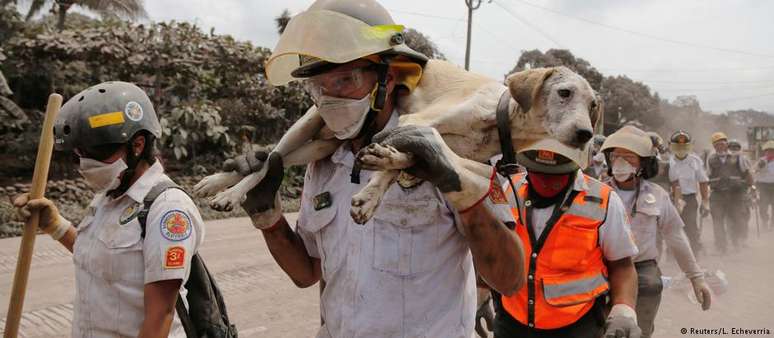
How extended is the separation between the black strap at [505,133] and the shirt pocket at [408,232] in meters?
0.22

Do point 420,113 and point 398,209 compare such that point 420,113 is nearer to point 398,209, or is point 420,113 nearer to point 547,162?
point 398,209

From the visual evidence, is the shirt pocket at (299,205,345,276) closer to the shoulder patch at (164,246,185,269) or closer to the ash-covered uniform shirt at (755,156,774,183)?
the shoulder patch at (164,246,185,269)

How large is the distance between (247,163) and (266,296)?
4401 mm

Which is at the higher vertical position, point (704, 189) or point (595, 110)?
point (595, 110)

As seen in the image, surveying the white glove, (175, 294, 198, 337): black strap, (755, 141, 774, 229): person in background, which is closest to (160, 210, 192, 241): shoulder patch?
(175, 294, 198, 337): black strap

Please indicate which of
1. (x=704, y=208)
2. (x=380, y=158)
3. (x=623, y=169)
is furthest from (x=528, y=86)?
(x=704, y=208)

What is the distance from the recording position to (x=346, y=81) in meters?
1.73

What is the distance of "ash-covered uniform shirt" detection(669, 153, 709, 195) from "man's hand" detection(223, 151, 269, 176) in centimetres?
807

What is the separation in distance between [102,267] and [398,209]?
1180 mm

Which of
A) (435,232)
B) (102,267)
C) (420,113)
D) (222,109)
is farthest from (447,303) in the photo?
(222,109)

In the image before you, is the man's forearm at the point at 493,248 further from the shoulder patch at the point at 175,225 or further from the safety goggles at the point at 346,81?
the shoulder patch at the point at 175,225

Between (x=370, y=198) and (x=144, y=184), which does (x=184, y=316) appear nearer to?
(x=144, y=184)

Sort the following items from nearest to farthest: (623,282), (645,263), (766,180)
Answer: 1. (623,282)
2. (645,263)
3. (766,180)

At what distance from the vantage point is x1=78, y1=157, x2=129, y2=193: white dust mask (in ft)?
7.67
